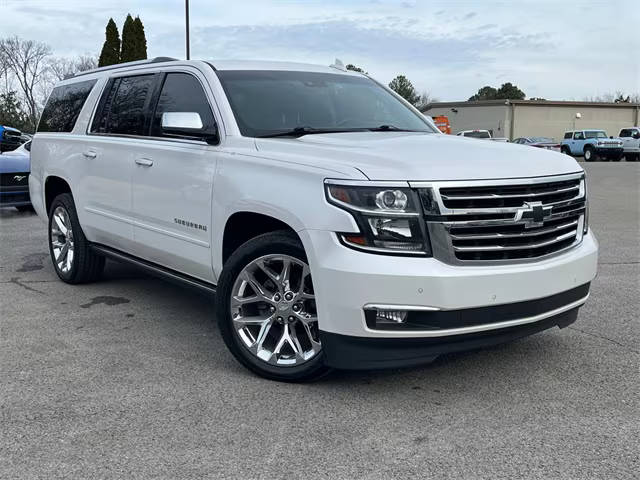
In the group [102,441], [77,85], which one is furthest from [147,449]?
[77,85]

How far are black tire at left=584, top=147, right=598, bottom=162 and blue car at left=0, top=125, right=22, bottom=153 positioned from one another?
115 feet

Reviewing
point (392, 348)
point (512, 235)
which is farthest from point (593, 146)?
point (392, 348)

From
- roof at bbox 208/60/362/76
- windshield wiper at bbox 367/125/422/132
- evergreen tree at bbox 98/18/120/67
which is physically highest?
evergreen tree at bbox 98/18/120/67

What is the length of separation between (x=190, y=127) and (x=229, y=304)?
3.92 ft

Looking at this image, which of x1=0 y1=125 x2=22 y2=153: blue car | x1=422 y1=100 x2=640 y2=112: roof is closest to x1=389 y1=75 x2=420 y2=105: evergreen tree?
x1=422 y1=100 x2=640 y2=112: roof

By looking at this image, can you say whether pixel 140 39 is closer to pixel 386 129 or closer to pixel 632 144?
pixel 632 144

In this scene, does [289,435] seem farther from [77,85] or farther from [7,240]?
[7,240]

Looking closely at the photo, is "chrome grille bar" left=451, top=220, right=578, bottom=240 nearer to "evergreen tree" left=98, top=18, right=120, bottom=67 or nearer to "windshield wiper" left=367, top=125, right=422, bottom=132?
"windshield wiper" left=367, top=125, right=422, bottom=132

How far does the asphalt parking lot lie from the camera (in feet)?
9.98

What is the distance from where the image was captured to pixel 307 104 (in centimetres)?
490

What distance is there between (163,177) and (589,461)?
3177 mm

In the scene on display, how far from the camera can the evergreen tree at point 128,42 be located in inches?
1725

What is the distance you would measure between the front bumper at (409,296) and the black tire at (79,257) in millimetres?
3328

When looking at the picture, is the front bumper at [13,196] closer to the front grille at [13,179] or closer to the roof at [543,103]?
the front grille at [13,179]
